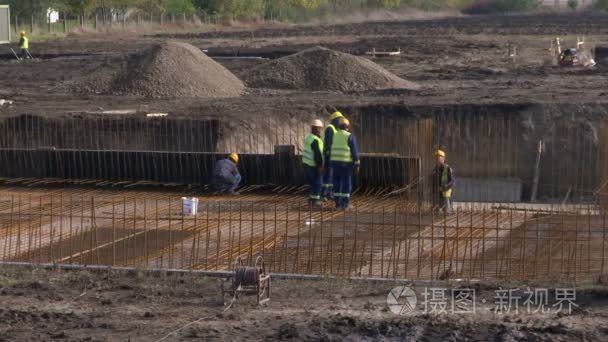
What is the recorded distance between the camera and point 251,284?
8.82m

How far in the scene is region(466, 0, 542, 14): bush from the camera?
8138 centimetres

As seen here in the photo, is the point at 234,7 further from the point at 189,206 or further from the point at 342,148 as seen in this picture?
the point at 189,206

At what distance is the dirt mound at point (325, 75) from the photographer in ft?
81.8

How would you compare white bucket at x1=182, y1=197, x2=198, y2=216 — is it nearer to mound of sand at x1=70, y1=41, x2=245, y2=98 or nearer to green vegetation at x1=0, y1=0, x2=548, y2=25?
mound of sand at x1=70, y1=41, x2=245, y2=98

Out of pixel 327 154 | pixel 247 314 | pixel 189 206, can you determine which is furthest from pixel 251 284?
pixel 327 154

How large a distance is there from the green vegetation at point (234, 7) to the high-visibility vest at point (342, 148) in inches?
1699

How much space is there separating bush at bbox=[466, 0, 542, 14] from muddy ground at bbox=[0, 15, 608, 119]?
30582 millimetres

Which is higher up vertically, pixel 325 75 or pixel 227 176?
pixel 325 75

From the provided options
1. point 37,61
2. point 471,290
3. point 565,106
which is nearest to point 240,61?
point 37,61

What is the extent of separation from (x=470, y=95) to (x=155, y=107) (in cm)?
629

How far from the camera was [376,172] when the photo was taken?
15484 millimetres

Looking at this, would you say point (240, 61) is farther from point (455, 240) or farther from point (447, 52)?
point (455, 240)

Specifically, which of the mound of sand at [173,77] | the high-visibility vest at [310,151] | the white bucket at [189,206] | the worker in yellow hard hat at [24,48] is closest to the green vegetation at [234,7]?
the worker in yellow hard hat at [24,48]

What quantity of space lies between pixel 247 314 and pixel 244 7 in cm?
5764
